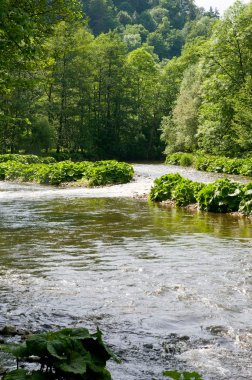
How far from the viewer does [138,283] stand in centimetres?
677

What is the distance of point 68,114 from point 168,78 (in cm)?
1696

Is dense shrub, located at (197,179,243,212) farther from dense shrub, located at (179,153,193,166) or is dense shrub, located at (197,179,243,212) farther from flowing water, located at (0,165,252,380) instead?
dense shrub, located at (179,153,193,166)

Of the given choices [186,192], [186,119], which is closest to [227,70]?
[186,119]

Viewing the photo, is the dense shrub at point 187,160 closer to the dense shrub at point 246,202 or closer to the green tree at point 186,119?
the green tree at point 186,119

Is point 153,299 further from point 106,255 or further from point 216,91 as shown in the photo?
point 216,91

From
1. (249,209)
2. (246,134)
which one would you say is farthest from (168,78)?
(249,209)

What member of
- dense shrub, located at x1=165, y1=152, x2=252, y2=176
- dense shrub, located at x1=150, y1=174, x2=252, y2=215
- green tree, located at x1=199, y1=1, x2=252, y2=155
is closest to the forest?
green tree, located at x1=199, y1=1, x2=252, y2=155

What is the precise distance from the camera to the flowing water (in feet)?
14.6

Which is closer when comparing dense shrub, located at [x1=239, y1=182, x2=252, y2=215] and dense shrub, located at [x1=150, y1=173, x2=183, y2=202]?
dense shrub, located at [x1=239, y1=182, x2=252, y2=215]

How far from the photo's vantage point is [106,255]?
8641mm

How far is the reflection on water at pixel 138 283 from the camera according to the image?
4653 mm

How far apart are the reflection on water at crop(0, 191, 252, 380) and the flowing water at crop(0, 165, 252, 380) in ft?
0.04

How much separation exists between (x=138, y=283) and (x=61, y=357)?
3.73 metres

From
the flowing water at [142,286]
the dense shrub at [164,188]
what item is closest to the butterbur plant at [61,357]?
the flowing water at [142,286]
